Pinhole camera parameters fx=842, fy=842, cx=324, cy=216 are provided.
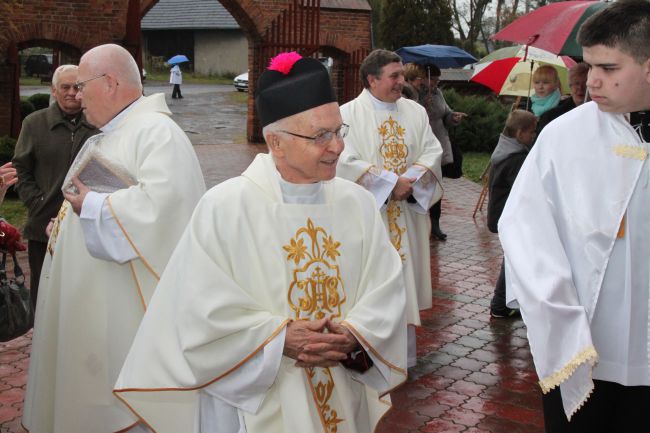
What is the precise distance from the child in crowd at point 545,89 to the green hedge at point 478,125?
42.8 ft

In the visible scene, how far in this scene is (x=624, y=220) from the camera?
2.86 m

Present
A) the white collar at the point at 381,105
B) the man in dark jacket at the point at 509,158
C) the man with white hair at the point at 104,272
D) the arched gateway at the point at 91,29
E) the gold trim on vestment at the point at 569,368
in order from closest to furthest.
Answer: the gold trim on vestment at the point at 569,368 → the man with white hair at the point at 104,272 → the white collar at the point at 381,105 → the man in dark jacket at the point at 509,158 → the arched gateway at the point at 91,29

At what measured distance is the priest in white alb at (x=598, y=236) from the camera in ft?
9.07

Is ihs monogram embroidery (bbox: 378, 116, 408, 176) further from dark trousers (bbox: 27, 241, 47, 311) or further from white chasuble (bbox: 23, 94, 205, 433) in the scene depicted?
dark trousers (bbox: 27, 241, 47, 311)

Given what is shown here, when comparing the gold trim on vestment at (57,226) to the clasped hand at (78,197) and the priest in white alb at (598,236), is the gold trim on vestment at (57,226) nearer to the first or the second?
the clasped hand at (78,197)

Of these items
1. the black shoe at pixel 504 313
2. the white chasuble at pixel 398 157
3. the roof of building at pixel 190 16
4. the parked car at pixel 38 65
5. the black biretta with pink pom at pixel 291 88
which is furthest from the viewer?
the roof of building at pixel 190 16

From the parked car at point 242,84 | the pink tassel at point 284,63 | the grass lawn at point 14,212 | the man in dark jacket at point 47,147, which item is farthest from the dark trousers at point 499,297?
the parked car at point 242,84

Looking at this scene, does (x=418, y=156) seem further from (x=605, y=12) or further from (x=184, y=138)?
(x=605, y=12)

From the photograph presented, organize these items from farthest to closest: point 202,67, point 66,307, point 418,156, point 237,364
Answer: point 202,67, point 418,156, point 66,307, point 237,364

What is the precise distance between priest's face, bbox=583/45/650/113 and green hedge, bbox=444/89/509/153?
17991 millimetres

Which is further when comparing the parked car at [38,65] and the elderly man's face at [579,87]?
the parked car at [38,65]

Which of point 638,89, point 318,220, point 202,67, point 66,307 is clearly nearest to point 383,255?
point 318,220

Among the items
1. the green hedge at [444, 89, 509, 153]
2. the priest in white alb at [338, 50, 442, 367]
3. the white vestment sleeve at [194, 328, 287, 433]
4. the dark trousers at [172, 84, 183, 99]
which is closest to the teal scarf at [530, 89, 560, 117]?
the priest in white alb at [338, 50, 442, 367]

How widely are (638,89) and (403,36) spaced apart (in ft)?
101
